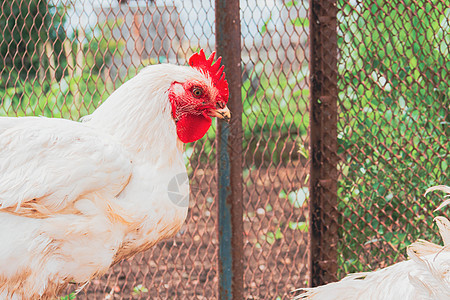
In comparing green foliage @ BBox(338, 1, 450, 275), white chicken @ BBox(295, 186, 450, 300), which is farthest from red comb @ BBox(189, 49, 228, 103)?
green foliage @ BBox(338, 1, 450, 275)

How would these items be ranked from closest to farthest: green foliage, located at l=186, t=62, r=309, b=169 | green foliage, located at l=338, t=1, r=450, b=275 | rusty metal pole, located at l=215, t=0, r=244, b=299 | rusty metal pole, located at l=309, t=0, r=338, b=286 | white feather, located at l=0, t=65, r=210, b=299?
1. white feather, located at l=0, t=65, r=210, b=299
2. rusty metal pole, located at l=215, t=0, r=244, b=299
3. rusty metal pole, located at l=309, t=0, r=338, b=286
4. green foliage, located at l=338, t=1, r=450, b=275
5. green foliage, located at l=186, t=62, r=309, b=169

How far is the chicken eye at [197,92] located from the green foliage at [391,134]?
113 centimetres

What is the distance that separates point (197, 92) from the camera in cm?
204

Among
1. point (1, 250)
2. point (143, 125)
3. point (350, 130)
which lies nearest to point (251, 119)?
point (350, 130)

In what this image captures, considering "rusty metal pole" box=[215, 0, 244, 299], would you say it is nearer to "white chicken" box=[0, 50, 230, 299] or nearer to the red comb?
the red comb

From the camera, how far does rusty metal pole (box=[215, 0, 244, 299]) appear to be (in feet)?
7.98

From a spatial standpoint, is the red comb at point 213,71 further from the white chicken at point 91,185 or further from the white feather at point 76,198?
the white feather at point 76,198

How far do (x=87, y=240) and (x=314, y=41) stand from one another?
1569mm

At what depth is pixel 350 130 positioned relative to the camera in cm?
312

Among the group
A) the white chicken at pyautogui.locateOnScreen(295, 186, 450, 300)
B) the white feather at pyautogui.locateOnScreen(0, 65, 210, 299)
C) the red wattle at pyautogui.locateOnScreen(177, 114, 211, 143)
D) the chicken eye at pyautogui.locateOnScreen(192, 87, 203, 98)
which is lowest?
the white chicken at pyautogui.locateOnScreen(295, 186, 450, 300)

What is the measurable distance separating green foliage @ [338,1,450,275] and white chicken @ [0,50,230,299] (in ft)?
4.14

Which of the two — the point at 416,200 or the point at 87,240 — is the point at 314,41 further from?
the point at 87,240

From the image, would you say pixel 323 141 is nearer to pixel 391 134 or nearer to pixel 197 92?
pixel 391 134

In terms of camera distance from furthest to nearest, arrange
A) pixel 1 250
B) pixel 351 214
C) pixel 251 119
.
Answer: pixel 251 119 → pixel 351 214 → pixel 1 250
